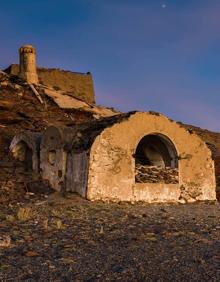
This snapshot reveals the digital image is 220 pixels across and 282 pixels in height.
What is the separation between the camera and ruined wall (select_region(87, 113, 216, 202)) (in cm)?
1439

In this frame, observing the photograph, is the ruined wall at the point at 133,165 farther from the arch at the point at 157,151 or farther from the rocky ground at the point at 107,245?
the rocky ground at the point at 107,245

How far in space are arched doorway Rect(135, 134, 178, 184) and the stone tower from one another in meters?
14.0

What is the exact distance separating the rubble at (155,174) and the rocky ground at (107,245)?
291 centimetres

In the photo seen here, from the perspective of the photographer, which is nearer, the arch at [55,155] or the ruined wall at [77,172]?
the ruined wall at [77,172]

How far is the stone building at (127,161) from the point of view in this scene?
14445 millimetres

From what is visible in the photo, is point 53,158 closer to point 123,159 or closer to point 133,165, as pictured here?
point 123,159

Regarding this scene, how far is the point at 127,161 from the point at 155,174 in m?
1.43

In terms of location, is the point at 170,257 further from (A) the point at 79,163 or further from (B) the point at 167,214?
(A) the point at 79,163

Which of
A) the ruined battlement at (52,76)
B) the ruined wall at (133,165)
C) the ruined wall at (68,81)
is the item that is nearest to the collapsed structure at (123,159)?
the ruined wall at (133,165)

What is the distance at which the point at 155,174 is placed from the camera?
15.8m

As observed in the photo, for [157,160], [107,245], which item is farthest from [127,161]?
[107,245]

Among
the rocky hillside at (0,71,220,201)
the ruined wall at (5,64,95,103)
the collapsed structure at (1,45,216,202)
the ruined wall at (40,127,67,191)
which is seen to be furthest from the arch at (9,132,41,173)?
the ruined wall at (5,64,95,103)

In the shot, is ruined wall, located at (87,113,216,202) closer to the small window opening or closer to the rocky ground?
the rocky ground

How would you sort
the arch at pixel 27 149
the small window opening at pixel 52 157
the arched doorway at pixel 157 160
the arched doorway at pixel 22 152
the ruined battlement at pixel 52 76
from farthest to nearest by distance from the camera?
1. the ruined battlement at pixel 52 76
2. the arched doorway at pixel 22 152
3. the arch at pixel 27 149
4. the small window opening at pixel 52 157
5. the arched doorway at pixel 157 160
